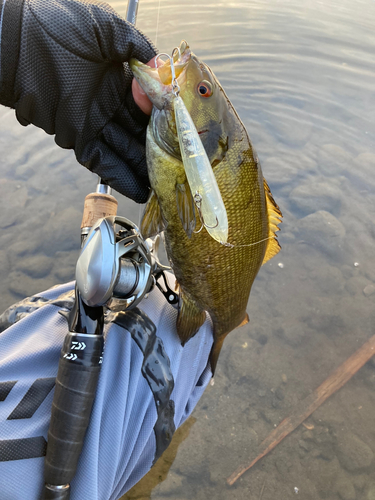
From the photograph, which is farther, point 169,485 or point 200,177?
point 169,485

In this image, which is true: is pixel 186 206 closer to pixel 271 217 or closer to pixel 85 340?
pixel 271 217

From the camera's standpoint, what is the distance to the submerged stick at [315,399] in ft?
7.75

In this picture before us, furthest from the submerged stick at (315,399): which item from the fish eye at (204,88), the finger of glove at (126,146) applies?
the fish eye at (204,88)

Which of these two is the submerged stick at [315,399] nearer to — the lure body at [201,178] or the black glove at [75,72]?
the lure body at [201,178]

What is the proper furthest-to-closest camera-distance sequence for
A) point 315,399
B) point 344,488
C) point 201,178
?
point 315,399, point 344,488, point 201,178

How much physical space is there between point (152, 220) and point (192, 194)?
41cm

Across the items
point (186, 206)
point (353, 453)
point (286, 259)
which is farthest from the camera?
point (286, 259)

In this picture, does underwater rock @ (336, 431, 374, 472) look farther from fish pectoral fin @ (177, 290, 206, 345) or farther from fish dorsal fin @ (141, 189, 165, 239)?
fish dorsal fin @ (141, 189, 165, 239)

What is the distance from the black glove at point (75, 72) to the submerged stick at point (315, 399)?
6.46 ft

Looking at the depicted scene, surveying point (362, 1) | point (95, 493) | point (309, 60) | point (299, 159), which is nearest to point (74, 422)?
point (95, 493)

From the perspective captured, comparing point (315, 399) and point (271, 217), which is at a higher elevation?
point (271, 217)

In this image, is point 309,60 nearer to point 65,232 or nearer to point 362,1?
point 362,1

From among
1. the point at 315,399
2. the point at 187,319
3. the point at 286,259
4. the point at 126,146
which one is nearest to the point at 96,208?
the point at 126,146

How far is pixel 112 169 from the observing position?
181 cm
